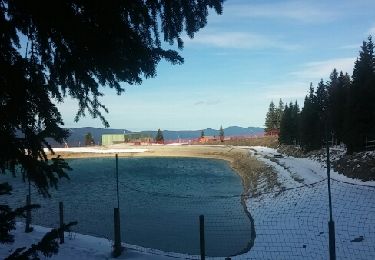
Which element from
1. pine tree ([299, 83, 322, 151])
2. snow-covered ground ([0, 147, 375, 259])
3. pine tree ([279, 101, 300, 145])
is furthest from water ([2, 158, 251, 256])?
pine tree ([279, 101, 300, 145])

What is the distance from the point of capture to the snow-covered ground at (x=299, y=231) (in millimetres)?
11594

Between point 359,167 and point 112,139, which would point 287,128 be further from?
point 112,139

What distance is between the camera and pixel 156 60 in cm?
448

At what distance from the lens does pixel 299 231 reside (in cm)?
1728

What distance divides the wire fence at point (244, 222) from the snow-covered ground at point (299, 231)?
31 mm

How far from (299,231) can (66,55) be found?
14951mm

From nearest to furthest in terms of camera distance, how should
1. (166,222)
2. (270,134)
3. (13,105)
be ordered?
(13,105)
(166,222)
(270,134)

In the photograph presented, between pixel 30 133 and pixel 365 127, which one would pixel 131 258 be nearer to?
pixel 30 133

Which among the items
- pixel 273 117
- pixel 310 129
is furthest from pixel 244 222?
pixel 273 117

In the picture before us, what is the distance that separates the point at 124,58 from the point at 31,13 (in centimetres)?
99

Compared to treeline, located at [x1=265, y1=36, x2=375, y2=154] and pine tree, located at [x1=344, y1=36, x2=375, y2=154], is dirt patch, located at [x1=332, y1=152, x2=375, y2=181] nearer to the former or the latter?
treeline, located at [x1=265, y1=36, x2=375, y2=154]

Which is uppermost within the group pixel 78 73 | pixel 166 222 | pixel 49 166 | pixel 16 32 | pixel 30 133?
pixel 16 32

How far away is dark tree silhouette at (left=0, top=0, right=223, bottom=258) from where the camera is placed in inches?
139

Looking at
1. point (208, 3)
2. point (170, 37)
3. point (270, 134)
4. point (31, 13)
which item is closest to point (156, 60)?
point (170, 37)
